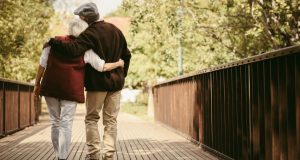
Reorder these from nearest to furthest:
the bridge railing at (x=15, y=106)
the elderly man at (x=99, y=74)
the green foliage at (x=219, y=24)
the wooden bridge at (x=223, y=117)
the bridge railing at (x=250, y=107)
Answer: the bridge railing at (x=250, y=107), the wooden bridge at (x=223, y=117), the elderly man at (x=99, y=74), the bridge railing at (x=15, y=106), the green foliage at (x=219, y=24)

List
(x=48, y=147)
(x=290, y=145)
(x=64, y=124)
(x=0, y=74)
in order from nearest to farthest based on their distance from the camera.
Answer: (x=290, y=145)
(x=64, y=124)
(x=48, y=147)
(x=0, y=74)

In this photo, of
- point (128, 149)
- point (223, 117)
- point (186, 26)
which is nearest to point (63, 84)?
point (223, 117)

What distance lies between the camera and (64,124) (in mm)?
6535

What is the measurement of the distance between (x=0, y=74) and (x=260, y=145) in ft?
55.1

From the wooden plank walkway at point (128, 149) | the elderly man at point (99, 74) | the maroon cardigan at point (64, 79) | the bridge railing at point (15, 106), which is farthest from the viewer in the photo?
the bridge railing at point (15, 106)

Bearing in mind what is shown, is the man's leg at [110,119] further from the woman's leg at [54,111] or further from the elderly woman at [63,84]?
the woman's leg at [54,111]

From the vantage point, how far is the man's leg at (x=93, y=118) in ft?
22.2

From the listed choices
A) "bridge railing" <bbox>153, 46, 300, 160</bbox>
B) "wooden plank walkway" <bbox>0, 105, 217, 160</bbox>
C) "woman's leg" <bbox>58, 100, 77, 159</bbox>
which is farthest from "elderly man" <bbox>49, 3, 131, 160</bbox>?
"bridge railing" <bbox>153, 46, 300, 160</bbox>

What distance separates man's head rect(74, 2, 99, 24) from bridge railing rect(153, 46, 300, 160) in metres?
1.78

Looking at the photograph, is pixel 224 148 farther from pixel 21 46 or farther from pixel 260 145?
pixel 21 46

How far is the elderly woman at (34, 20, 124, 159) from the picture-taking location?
6.50 meters

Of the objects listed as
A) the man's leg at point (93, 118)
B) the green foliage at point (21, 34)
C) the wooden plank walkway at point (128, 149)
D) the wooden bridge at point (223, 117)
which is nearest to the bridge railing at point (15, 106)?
the wooden bridge at point (223, 117)

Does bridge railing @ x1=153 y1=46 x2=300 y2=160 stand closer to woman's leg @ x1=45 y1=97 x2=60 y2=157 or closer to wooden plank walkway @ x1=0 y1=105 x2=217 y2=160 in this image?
wooden plank walkway @ x1=0 y1=105 x2=217 y2=160

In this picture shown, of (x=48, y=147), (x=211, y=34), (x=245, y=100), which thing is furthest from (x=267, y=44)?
(x=245, y=100)
